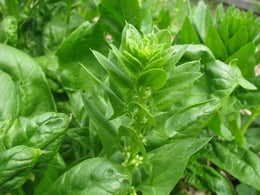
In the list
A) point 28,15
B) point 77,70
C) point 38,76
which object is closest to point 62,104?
point 77,70

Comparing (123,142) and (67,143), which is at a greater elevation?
(123,142)

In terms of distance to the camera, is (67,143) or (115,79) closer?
(115,79)

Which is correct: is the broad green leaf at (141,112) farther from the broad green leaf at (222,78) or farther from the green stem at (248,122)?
the green stem at (248,122)

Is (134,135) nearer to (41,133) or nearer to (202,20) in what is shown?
(41,133)

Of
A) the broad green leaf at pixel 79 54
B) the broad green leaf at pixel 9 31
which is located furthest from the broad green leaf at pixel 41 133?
the broad green leaf at pixel 9 31

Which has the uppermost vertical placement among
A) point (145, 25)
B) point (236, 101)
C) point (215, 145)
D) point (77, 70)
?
point (145, 25)

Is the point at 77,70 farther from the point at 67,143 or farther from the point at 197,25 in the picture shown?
the point at 197,25
